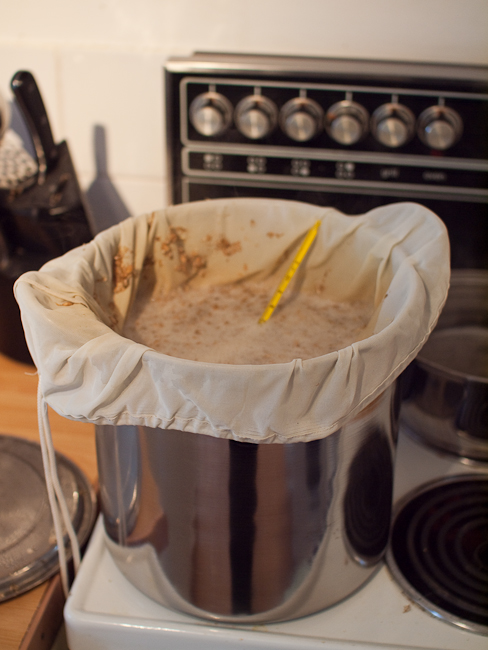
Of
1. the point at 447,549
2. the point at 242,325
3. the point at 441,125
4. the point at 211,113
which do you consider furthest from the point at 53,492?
the point at 441,125

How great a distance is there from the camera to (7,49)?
72cm

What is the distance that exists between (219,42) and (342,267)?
1.16 feet

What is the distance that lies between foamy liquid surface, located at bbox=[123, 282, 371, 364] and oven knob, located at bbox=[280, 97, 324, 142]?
19 cm

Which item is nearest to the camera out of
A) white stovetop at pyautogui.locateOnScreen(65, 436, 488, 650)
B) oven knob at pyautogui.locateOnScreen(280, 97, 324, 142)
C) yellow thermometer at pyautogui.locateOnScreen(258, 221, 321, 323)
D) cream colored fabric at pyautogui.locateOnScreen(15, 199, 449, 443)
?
cream colored fabric at pyautogui.locateOnScreen(15, 199, 449, 443)

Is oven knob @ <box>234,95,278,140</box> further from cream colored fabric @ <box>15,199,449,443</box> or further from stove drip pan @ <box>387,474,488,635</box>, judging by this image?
stove drip pan @ <box>387,474,488,635</box>

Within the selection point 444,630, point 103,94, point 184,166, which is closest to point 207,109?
point 184,166

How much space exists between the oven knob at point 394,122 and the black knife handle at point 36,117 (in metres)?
0.39

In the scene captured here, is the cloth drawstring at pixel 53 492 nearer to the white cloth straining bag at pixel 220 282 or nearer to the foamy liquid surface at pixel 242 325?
the white cloth straining bag at pixel 220 282

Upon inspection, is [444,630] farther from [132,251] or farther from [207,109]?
[207,109]

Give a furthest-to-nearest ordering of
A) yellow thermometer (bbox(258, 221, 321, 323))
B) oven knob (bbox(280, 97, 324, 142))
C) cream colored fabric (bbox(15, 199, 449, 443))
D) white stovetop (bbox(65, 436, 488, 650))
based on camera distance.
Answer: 1. oven knob (bbox(280, 97, 324, 142))
2. yellow thermometer (bbox(258, 221, 321, 323))
3. white stovetop (bbox(65, 436, 488, 650))
4. cream colored fabric (bbox(15, 199, 449, 443))

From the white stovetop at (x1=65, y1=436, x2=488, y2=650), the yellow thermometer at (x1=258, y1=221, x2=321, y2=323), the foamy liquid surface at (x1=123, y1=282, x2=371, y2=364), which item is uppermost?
the yellow thermometer at (x1=258, y1=221, x2=321, y2=323)

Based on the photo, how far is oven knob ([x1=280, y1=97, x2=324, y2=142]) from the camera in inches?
24.5

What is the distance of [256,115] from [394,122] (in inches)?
6.1

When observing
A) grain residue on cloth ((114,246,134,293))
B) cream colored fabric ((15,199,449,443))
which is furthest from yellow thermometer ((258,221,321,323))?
grain residue on cloth ((114,246,134,293))
